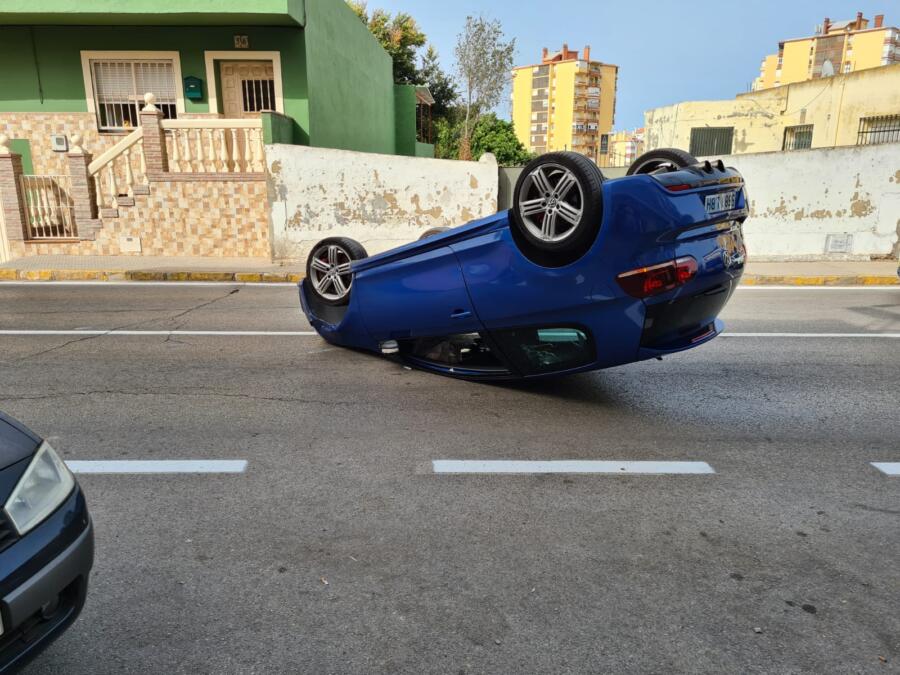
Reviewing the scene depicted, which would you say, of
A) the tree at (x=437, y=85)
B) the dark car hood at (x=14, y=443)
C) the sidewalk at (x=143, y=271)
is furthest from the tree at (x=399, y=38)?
the dark car hood at (x=14, y=443)

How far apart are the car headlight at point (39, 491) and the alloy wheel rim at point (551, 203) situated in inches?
115

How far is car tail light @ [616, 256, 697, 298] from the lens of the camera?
3906 mm

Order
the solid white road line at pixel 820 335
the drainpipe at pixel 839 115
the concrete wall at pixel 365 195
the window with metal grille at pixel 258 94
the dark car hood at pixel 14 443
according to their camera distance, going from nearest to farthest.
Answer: the dark car hood at pixel 14 443 → the solid white road line at pixel 820 335 → the concrete wall at pixel 365 195 → the window with metal grille at pixel 258 94 → the drainpipe at pixel 839 115

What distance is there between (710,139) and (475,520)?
82.5 feet

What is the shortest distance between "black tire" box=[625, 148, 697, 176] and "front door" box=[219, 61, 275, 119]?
41.7 feet

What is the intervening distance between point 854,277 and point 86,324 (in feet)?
38.4

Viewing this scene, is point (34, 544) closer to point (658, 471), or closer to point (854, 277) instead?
point (658, 471)

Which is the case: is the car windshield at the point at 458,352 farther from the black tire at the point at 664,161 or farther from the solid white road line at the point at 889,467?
the solid white road line at the point at 889,467

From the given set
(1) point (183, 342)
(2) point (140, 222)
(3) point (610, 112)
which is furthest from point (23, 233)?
(3) point (610, 112)

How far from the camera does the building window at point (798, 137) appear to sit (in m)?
24.0

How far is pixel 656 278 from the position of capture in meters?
3.92

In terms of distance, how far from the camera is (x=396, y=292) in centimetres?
517

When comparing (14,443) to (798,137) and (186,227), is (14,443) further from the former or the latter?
(798,137)

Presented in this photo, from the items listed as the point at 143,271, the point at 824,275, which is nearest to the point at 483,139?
the point at 824,275
